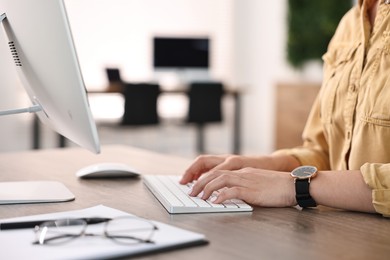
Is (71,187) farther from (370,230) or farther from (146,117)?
(146,117)

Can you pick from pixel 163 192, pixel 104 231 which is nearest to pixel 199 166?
pixel 163 192

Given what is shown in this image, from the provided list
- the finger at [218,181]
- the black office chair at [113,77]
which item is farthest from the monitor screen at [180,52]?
the finger at [218,181]

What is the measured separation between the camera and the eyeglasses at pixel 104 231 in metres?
0.82

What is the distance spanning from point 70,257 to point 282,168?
2.46 ft

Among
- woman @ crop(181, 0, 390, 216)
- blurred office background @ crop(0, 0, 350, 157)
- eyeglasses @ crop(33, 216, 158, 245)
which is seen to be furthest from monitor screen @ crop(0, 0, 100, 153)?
blurred office background @ crop(0, 0, 350, 157)

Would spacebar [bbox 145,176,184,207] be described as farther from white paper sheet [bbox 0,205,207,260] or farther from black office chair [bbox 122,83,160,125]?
black office chair [bbox 122,83,160,125]

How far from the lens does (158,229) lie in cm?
88

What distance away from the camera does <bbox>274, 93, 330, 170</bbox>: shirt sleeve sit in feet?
4.87

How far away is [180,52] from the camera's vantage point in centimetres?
605

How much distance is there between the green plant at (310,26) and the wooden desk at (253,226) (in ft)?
15.7

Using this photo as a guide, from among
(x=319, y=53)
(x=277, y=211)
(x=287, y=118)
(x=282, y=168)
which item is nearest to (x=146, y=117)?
(x=287, y=118)

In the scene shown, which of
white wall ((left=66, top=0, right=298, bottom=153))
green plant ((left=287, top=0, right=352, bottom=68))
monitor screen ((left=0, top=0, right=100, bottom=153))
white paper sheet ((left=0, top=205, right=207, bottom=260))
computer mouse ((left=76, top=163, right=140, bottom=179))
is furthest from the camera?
white wall ((left=66, top=0, right=298, bottom=153))

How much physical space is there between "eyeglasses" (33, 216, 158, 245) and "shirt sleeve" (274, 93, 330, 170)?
0.65 m

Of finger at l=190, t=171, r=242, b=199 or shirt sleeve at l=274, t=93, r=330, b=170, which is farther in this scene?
shirt sleeve at l=274, t=93, r=330, b=170
